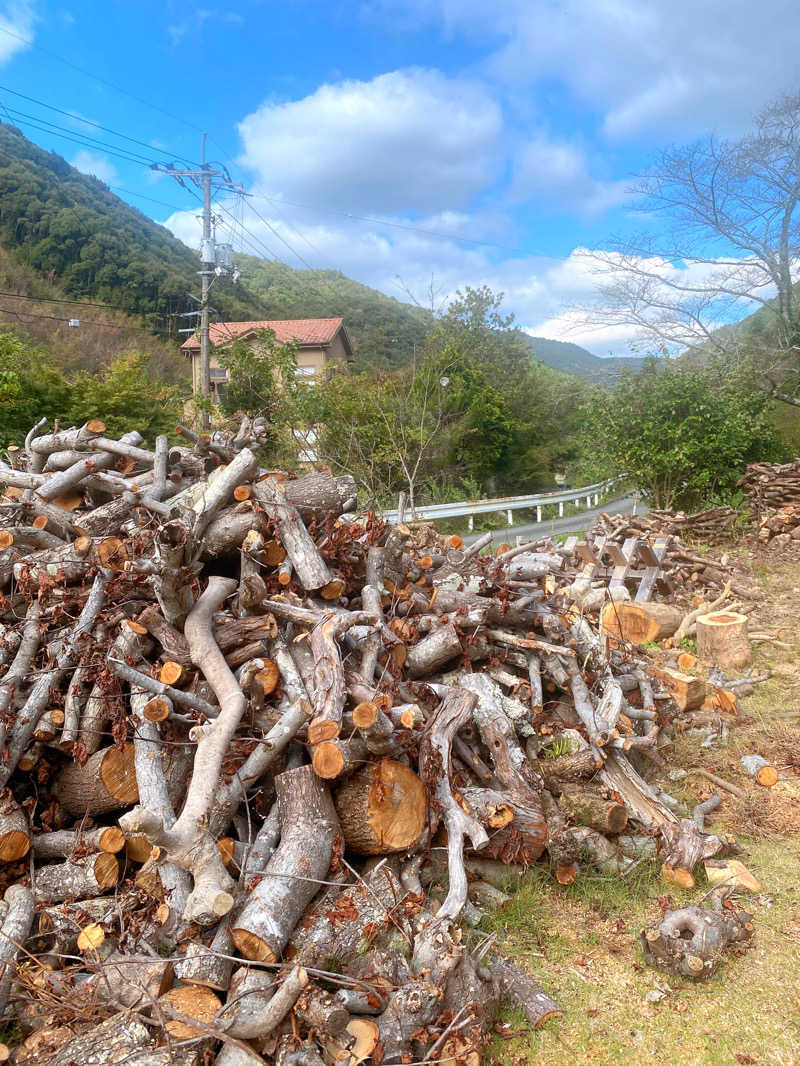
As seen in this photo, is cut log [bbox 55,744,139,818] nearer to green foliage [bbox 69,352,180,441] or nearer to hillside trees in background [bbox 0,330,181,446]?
hillside trees in background [bbox 0,330,181,446]

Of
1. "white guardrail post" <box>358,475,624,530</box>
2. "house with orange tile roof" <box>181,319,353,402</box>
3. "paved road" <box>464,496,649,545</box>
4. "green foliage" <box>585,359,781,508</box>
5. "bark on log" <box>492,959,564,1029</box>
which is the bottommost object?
"bark on log" <box>492,959,564,1029</box>

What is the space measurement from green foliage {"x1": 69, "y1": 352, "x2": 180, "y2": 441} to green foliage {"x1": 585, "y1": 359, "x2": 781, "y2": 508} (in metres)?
10.9

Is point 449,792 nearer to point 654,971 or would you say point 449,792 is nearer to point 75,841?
point 654,971

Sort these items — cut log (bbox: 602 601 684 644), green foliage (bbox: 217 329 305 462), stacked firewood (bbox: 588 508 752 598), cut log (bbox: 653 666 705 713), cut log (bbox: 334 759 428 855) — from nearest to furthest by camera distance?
cut log (bbox: 334 759 428 855)
cut log (bbox: 653 666 705 713)
cut log (bbox: 602 601 684 644)
stacked firewood (bbox: 588 508 752 598)
green foliage (bbox: 217 329 305 462)

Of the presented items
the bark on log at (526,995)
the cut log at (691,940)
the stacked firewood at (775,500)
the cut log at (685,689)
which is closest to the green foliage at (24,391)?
the cut log at (685,689)

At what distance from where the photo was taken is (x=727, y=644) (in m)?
7.47

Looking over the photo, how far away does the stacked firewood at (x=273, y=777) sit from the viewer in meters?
2.79

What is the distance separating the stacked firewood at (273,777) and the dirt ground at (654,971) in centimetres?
15

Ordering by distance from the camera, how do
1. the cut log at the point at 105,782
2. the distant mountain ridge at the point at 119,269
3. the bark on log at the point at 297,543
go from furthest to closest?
the distant mountain ridge at the point at 119,269 < the bark on log at the point at 297,543 < the cut log at the point at 105,782

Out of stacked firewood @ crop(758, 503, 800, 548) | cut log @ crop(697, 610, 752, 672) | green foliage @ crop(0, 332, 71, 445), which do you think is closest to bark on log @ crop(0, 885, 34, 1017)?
cut log @ crop(697, 610, 752, 672)

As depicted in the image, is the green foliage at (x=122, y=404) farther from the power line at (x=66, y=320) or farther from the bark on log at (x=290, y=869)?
the bark on log at (x=290, y=869)

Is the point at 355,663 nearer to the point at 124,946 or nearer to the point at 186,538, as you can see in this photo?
the point at 186,538

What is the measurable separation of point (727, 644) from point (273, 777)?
18.9 feet

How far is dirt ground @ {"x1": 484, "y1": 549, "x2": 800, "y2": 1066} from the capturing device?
291 cm
